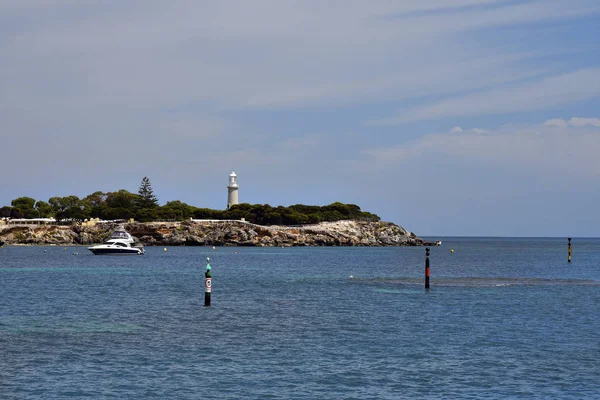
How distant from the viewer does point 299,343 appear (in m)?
38.1

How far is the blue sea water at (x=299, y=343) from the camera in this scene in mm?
28453

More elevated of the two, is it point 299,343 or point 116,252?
point 116,252

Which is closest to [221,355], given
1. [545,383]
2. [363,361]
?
[363,361]

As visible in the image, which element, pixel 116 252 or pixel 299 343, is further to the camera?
pixel 116 252

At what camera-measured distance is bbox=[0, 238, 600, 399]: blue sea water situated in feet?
93.4

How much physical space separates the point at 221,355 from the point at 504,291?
39401mm

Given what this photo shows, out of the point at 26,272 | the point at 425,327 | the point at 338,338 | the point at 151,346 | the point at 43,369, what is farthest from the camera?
the point at 26,272

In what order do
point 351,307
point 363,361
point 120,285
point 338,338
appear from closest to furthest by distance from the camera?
point 363,361
point 338,338
point 351,307
point 120,285

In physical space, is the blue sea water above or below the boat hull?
below

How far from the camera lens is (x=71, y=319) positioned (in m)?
46.7

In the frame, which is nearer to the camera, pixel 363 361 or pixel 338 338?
pixel 363 361

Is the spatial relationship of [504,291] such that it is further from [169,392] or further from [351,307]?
[169,392]

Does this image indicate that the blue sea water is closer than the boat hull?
Yes

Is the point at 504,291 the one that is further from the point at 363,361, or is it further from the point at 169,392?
the point at 169,392
